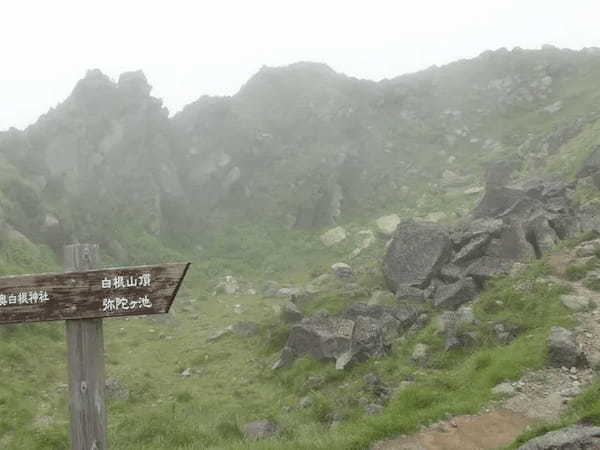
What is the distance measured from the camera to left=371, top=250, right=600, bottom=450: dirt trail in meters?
10.6

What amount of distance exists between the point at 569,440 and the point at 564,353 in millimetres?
4982

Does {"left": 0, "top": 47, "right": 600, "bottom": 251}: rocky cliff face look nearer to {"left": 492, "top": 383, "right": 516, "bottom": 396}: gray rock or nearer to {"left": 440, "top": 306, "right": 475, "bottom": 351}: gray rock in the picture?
{"left": 440, "top": 306, "right": 475, "bottom": 351}: gray rock

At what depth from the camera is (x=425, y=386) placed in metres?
13.2

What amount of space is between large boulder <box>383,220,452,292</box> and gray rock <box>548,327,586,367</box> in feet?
26.0

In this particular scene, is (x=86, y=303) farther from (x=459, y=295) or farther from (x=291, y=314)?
(x=291, y=314)

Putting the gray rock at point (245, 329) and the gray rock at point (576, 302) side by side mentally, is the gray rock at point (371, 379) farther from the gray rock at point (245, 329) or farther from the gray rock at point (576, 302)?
the gray rock at point (245, 329)

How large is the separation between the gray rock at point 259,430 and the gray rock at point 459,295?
7909 mm

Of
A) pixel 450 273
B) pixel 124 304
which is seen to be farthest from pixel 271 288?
pixel 124 304

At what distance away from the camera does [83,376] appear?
7.19 metres

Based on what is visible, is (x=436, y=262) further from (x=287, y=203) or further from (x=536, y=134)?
(x=536, y=134)

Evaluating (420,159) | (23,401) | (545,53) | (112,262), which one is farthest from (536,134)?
(23,401)

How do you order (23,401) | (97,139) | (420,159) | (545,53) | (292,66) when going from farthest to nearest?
(292,66) → (545,53) → (420,159) → (97,139) → (23,401)

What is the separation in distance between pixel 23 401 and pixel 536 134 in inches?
1669

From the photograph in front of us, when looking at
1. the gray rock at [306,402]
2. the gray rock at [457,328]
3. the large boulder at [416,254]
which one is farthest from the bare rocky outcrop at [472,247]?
the gray rock at [306,402]
